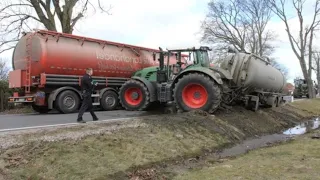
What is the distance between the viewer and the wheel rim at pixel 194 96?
44.0 feet

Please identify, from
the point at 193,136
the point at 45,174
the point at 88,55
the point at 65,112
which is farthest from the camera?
the point at 88,55

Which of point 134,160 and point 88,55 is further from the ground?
point 88,55

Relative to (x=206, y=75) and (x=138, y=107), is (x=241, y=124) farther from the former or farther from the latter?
(x=138, y=107)

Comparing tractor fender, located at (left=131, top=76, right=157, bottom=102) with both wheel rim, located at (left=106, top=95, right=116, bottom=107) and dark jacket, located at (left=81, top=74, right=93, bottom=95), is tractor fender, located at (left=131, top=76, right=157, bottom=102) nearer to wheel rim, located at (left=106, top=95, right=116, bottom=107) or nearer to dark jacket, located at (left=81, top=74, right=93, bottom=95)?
wheel rim, located at (left=106, top=95, right=116, bottom=107)

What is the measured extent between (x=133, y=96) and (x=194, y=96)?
11.8 feet

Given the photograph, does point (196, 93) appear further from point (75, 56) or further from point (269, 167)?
point (269, 167)

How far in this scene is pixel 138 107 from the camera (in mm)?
15969

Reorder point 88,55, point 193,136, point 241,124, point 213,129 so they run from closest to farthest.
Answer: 1. point 193,136
2. point 213,129
3. point 241,124
4. point 88,55

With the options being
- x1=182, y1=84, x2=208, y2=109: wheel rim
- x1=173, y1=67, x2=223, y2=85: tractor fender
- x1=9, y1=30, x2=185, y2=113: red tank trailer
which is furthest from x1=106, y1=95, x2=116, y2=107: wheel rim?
x1=182, y1=84, x2=208, y2=109: wheel rim

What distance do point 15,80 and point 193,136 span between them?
32.1 feet

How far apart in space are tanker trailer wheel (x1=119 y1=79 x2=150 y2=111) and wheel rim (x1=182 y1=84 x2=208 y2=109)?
232 cm

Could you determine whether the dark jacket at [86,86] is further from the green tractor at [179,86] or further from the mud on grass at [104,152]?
the green tractor at [179,86]

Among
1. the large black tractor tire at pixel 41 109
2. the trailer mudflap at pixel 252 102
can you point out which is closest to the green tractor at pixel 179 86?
the trailer mudflap at pixel 252 102

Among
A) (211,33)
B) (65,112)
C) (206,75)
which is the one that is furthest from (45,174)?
(211,33)
